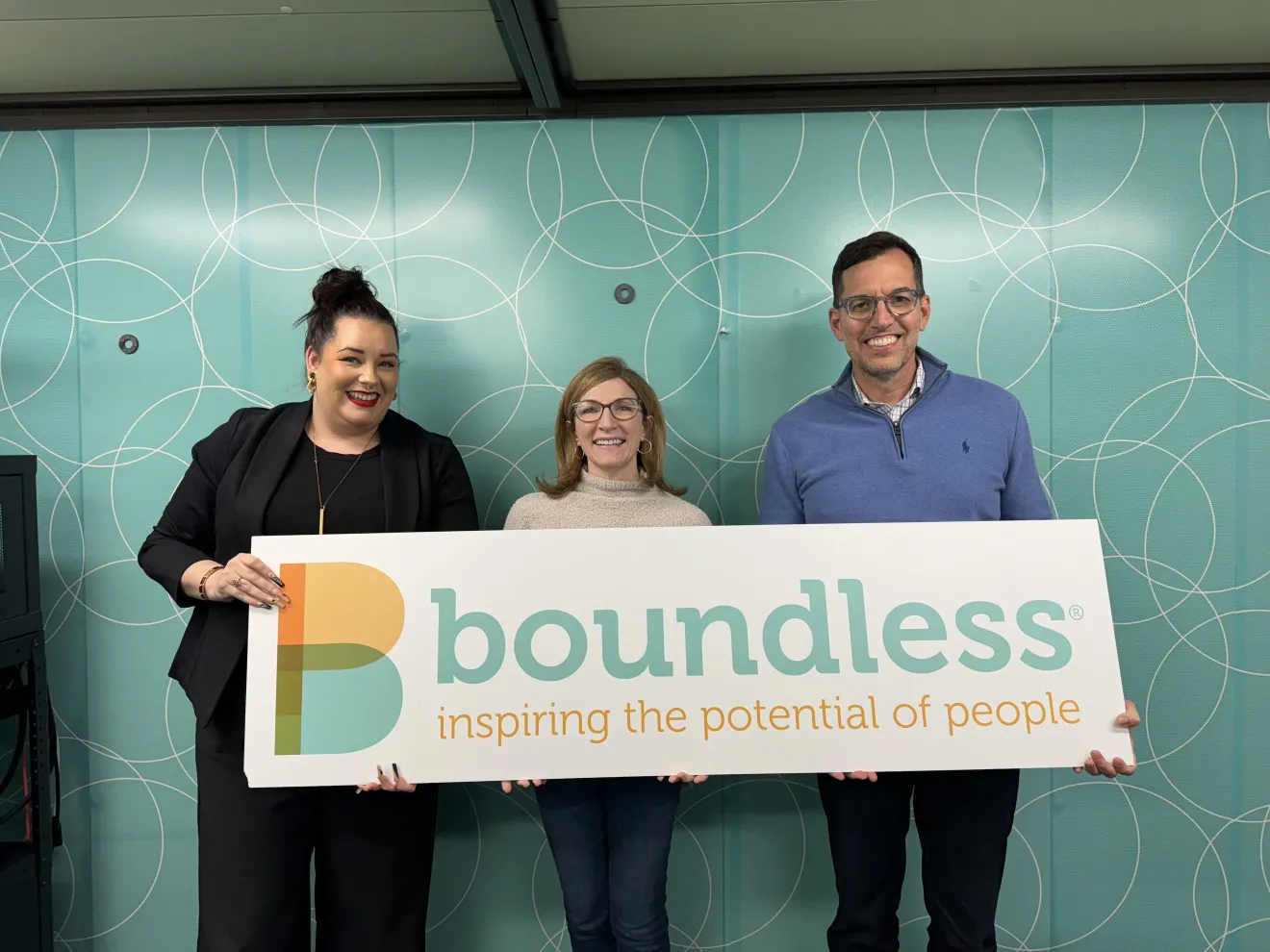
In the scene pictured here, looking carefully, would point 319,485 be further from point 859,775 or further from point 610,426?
point 859,775

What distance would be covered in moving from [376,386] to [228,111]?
102 centimetres

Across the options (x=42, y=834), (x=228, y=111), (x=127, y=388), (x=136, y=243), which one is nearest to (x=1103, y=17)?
(x=228, y=111)

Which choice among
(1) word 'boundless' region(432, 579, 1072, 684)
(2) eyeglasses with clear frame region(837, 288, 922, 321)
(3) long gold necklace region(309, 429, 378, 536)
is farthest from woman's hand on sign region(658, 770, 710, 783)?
(2) eyeglasses with clear frame region(837, 288, 922, 321)

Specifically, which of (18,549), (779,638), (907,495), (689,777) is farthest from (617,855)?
(18,549)

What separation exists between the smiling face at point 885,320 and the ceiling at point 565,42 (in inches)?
23.8

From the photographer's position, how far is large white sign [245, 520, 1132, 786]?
52.8 inches

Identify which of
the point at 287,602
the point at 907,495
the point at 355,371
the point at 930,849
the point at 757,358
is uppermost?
the point at 757,358

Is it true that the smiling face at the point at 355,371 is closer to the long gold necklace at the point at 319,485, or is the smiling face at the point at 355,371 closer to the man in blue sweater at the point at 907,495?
the long gold necklace at the point at 319,485

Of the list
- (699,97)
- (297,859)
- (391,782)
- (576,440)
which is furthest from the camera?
(699,97)

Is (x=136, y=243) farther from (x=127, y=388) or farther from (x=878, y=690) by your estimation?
(x=878, y=690)

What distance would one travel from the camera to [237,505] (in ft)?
4.76

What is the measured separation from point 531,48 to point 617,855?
1724mm

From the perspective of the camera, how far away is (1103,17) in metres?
1.63

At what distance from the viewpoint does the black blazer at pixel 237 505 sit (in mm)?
1436
